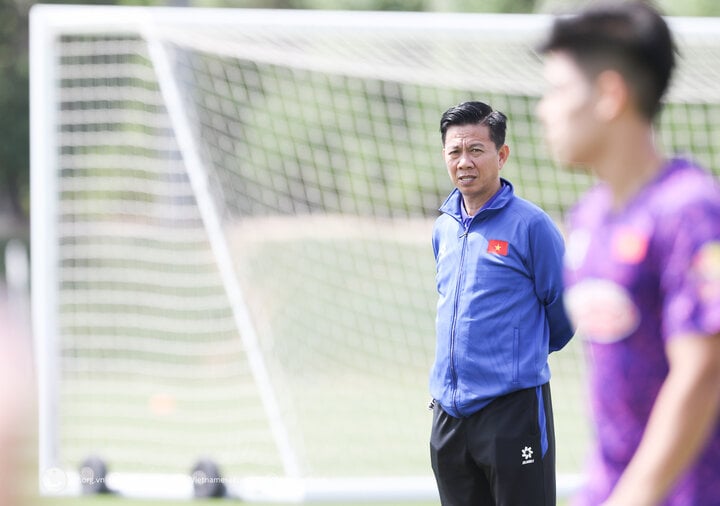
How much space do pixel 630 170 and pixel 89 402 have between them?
773 centimetres

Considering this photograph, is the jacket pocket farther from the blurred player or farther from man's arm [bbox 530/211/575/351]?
the blurred player

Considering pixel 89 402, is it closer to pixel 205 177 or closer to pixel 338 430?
pixel 338 430

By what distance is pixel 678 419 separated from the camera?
6.44 ft

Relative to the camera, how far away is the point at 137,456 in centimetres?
772

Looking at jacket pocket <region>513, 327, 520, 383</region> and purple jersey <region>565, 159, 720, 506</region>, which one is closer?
purple jersey <region>565, 159, 720, 506</region>

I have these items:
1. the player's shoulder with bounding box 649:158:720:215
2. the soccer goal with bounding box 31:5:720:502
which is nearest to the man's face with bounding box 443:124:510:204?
the player's shoulder with bounding box 649:158:720:215

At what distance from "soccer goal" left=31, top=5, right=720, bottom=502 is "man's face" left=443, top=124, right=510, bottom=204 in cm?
248

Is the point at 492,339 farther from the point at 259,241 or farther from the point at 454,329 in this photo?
the point at 259,241

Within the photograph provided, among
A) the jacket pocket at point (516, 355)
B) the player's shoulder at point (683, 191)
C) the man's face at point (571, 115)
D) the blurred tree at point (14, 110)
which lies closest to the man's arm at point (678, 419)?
the player's shoulder at point (683, 191)

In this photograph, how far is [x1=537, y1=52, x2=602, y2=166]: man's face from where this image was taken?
6.92ft

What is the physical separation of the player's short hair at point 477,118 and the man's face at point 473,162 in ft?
0.05

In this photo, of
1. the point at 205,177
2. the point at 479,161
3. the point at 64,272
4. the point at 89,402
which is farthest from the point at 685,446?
the point at 64,272

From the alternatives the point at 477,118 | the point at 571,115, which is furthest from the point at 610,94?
the point at 477,118

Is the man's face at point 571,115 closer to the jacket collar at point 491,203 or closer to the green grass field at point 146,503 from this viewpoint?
the jacket collar at point 491,203
